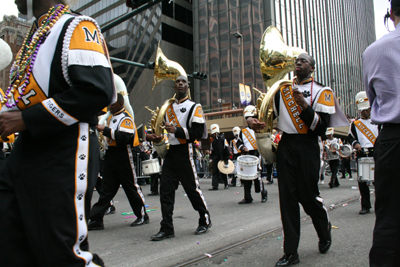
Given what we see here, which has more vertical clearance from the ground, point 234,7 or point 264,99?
point 234,7

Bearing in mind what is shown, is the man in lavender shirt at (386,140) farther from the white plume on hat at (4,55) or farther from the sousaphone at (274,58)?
the white plume on hat at (4,55)

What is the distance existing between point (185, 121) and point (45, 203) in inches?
131

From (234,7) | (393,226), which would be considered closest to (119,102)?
(393,226)

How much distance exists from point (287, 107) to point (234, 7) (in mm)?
36352

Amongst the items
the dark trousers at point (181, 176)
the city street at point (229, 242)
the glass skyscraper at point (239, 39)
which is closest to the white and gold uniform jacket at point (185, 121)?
the dark trousers at point (181, 176)

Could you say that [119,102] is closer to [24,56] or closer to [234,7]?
[24,56]

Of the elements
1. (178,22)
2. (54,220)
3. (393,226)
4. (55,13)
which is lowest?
(393,226)

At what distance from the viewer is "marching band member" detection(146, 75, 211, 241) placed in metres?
4.63

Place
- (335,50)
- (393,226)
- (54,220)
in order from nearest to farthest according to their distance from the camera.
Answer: (54,220) → (393,226) → (335,50)

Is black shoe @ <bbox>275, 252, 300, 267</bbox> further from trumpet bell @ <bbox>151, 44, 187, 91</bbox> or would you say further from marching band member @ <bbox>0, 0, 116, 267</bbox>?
trumpet bell @ <bbox>151, 44, 187, 91</bbox>

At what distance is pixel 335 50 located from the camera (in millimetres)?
55344

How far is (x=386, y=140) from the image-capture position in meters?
2.25

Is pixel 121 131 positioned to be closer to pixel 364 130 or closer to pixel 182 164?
pixel 182 164

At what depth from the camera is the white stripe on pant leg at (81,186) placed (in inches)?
70.4
